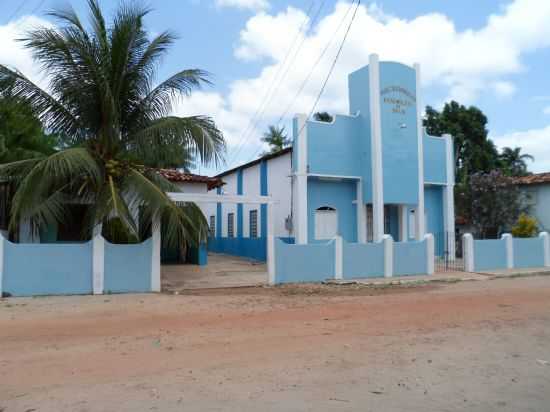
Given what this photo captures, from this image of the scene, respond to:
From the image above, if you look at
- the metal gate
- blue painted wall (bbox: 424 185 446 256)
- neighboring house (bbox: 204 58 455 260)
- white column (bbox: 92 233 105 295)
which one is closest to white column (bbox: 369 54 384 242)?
neighboring house (bbox: 204 58 455 260)

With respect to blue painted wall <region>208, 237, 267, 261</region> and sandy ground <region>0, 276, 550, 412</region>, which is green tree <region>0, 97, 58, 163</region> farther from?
blue painted wall <region>208, 237, 267, 261</region>

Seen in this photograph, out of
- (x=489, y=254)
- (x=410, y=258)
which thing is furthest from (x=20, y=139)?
(x=489, y=254)

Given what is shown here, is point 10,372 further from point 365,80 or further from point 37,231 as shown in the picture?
point 365,80

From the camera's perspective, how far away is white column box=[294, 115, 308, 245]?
18.5 m

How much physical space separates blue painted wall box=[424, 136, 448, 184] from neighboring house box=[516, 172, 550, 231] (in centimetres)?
635

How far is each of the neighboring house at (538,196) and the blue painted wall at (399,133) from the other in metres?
9.36

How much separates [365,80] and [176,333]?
47.8ft

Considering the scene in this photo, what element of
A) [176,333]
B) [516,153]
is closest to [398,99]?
[176,333]

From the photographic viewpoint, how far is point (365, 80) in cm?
1962

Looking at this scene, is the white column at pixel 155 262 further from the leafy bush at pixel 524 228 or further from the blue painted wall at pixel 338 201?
the leafy bush at pixel 524 228

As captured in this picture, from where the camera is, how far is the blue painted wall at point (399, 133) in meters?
19.5

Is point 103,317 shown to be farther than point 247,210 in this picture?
No

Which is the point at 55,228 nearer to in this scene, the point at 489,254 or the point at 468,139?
the point at 489,254

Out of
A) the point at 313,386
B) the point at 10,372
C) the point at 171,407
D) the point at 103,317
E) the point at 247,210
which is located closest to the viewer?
the point at 171,407
